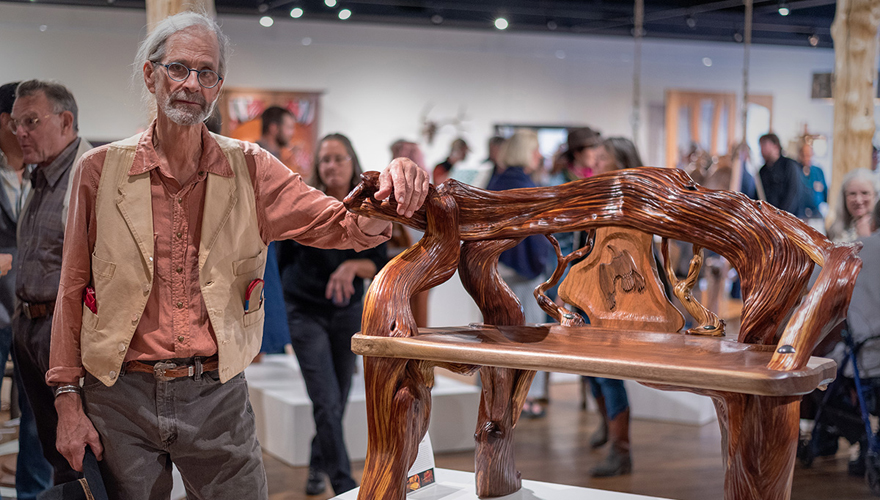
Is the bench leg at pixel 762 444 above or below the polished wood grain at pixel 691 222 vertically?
below

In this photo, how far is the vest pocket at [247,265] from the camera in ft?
5.82

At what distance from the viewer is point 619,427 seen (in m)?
3.70

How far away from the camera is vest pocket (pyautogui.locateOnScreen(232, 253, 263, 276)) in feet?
5.82

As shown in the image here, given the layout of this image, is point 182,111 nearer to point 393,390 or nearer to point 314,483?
point 393,390

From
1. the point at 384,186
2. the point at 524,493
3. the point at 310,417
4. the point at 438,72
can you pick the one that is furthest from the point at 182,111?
the point at 438,72

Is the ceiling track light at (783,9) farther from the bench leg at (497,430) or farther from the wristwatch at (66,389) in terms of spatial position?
the wristwatch at (66,389)

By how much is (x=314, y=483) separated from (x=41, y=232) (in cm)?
156

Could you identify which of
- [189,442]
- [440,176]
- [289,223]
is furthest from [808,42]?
[189,442]

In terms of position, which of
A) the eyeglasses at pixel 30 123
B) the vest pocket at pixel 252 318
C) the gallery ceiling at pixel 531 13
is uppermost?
the gallery ceiling at pixel 531 13

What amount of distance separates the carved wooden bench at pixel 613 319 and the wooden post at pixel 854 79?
3020 mm

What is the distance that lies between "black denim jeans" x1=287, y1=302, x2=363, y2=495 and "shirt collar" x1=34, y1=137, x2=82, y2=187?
38.8 inches

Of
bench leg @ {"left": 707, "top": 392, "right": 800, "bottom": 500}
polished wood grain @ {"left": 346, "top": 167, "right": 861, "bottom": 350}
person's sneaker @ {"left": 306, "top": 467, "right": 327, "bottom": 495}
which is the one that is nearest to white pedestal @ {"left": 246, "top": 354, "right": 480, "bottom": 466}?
person's sneaker @ {"left": 306, "top": 467, "right": 327, "bottom": 495}

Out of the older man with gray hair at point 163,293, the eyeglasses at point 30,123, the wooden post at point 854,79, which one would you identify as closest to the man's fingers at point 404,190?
the older man with gray hair at point 163,293

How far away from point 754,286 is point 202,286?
1140mm
